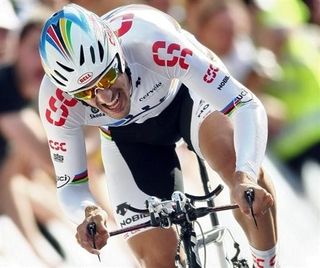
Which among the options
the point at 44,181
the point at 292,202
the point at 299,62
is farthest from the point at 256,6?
the point at 44,181

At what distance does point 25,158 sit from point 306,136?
2.29m

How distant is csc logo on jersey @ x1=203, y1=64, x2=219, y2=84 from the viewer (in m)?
6.02

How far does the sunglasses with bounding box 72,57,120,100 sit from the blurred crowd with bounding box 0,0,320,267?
293 cm

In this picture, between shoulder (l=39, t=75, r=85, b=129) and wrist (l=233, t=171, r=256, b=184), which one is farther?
shoulder (l=39, t=75, r=85, b=129)

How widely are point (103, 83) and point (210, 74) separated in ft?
1.88

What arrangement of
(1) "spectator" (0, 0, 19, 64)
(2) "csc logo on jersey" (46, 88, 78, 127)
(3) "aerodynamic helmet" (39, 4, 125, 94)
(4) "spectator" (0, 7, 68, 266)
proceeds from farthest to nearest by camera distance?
(1) "spectator" (0, 0, 19, 64) → (4) "spectator" (0, 7, 68, 266) → (2) "csc logo on jersey" (46, 88, 78, 127) → (3) "aerodynamic helmet" (39, 4, 125, 94)

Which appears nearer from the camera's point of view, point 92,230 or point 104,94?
point 92,230

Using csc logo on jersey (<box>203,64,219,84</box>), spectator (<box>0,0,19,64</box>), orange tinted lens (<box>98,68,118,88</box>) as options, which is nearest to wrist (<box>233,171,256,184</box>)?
csc logo on jersey (<box>203,64,219,84</box>)

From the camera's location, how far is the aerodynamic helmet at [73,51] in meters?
5.71

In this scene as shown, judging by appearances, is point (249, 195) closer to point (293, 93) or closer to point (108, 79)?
point (108, 79)

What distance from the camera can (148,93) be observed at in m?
6.33

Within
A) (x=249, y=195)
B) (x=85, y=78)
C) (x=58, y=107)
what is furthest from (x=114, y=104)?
(x=249, y=195)

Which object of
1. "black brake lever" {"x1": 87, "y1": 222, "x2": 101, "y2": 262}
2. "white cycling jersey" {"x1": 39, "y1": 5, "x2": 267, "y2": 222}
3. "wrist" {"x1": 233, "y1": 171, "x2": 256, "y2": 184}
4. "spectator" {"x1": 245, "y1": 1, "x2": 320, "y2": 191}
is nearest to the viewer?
"black brake lever" {"x1": 87, "y1": 222, "x2": 101, "y2": 262}

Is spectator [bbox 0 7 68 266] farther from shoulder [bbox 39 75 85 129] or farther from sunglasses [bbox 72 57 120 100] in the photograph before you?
sunglasses [bbox 72 57 120 100]
